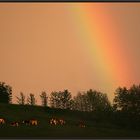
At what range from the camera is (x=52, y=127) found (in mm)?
68312

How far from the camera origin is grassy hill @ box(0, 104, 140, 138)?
60.7m

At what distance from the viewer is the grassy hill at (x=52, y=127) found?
60.7 meters

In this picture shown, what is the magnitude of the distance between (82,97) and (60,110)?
1889 centimetres

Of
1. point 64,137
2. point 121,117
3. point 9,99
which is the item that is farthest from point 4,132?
point 9,99

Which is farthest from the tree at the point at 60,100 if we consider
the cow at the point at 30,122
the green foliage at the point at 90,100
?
the cow at the point at 30,122

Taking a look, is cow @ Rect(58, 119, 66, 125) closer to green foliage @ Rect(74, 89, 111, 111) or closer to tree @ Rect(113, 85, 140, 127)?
tree @ Rect(113, 85, 140, 127)

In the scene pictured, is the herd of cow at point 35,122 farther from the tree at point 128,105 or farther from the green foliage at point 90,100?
the green foliage at point 90,100

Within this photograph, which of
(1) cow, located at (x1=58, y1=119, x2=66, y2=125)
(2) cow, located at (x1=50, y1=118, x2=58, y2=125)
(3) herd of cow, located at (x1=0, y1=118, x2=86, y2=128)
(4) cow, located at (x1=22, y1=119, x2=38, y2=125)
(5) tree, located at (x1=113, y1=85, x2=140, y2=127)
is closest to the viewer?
(3) herd of cow, located at (x1=0, y1=118, x2=86, y2=128)

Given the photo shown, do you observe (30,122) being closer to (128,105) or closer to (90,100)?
(128,105)

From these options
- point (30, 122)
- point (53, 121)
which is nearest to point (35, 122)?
point (30, 122)

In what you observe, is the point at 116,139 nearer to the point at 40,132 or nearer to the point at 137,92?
the point at 40,132

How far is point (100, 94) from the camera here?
89.8m

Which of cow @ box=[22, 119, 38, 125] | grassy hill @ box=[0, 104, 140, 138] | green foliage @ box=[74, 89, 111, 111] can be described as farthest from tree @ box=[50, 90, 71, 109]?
cow @ box=[22, 119, 38, 125]

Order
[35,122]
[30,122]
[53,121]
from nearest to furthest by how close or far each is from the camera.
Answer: [30,122] < [35,122] < [53,121]
